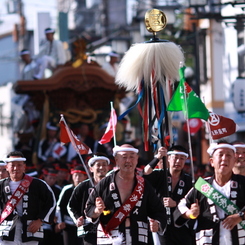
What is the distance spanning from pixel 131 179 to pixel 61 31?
2840 cm

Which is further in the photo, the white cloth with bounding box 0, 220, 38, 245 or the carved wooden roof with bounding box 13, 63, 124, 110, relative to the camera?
the carved wooden roof with bounding box 13, 63, 124, 110

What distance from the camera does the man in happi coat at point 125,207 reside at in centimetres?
1055

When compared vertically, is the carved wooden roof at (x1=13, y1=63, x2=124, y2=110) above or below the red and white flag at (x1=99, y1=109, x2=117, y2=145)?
above

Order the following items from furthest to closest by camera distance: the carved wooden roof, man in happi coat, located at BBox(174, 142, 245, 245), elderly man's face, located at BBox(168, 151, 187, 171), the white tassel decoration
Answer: the carved wooden roof, elderly man's face, located at BBox(168, 151, 187, 171), the white tassel decoration, man in happi coat, located at BBox(174, 142, 245, 245)

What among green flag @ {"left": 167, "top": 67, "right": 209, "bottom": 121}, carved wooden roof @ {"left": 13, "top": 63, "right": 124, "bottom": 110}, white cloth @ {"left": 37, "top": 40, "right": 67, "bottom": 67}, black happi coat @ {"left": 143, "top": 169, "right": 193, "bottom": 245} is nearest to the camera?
green flag @ {"left": 167, "top": 67, "right": 209, "bottom": 121}

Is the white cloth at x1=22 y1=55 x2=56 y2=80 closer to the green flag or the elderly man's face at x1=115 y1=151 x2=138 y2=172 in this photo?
the green flag

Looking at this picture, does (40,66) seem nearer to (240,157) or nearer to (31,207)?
(31,207)

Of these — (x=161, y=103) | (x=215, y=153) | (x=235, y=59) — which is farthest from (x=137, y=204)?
(x=235, y=59)

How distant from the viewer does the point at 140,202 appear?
10.6 metres

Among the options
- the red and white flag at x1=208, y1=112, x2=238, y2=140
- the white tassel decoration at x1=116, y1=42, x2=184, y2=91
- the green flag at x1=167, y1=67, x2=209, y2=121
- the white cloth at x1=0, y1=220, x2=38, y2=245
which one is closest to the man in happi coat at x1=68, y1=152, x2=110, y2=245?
the white cloth at x1=0, y1=220, x2=38, y2=245

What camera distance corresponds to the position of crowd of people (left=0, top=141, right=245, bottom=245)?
9750mm

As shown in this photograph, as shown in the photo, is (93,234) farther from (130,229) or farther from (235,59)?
(235,59)

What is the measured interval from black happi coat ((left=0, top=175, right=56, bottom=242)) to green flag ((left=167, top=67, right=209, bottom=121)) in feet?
7.02

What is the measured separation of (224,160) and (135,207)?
1.43m
